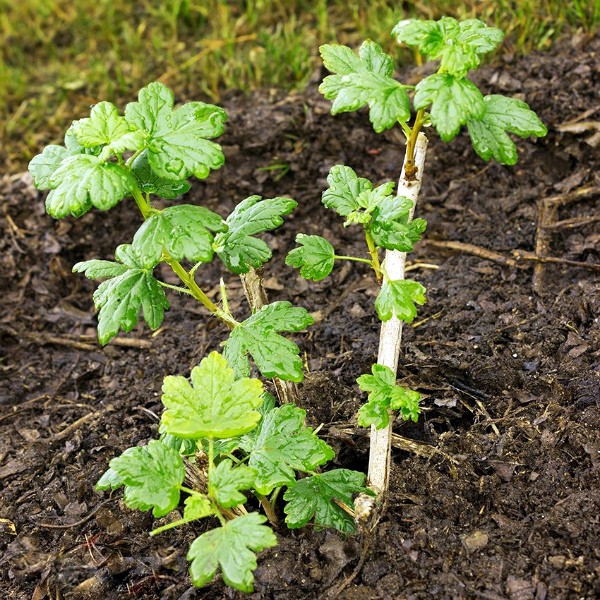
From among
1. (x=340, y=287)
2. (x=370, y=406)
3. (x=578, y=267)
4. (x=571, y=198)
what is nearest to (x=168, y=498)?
(x=370, y=406)

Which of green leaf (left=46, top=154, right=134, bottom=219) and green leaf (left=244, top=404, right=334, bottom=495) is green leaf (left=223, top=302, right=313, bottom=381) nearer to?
green leaf (left=244, top=404, right=334, bottom=495)

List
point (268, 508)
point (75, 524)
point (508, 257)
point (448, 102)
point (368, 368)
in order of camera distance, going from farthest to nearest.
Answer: point (508, 257) < point (368, 368) < point (75, 524) < point (268, 508) < point (448, 102)

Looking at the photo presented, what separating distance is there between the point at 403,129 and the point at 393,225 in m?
0.24

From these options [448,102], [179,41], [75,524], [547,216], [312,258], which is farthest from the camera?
[179,41]

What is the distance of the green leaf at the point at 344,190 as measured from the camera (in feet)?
6.79

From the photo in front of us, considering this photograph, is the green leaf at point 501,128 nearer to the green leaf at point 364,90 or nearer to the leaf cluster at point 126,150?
the green leaf at point 364,90

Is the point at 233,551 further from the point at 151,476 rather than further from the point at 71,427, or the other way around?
the point at 71,427

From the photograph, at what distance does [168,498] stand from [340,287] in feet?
4.89

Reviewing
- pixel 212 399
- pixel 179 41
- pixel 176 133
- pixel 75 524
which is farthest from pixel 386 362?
pixel 179 41

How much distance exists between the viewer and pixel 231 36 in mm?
4297

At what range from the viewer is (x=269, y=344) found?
6.89 feet

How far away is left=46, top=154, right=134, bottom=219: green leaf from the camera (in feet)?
5.88

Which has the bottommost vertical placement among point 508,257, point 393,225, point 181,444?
point 508,257

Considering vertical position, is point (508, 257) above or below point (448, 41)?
below
